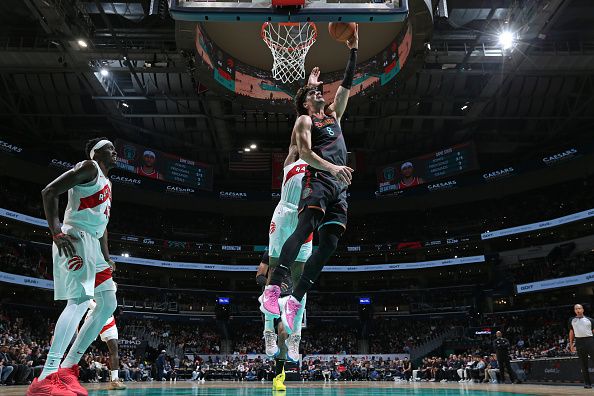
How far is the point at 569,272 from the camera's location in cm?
2969

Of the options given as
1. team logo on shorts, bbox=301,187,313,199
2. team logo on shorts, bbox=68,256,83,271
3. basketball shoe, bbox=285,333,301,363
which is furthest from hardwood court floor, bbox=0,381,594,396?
team logo on shorts, bbox=301,187,313,199

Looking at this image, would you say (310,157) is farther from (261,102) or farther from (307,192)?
(261,102)

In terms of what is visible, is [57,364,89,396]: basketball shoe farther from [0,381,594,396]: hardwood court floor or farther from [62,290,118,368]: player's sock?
[0,381,594,396]: hardwood court floor

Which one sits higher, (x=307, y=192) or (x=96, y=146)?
(x=96, y=146)

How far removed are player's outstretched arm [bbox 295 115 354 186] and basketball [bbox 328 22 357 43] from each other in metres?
1.67

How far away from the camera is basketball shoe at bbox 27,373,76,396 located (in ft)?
10.8

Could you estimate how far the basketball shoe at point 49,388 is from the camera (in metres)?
3.28

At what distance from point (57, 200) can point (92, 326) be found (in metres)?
1.17

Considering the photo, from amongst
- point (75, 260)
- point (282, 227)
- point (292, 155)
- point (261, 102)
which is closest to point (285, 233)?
point (282, 227)

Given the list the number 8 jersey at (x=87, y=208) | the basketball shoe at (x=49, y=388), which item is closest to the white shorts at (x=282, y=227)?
the number 8 jersey at (x=87, y=208)

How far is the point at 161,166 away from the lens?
2841cm

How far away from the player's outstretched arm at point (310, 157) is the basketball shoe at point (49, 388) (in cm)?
253

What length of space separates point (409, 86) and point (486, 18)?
17.4ft

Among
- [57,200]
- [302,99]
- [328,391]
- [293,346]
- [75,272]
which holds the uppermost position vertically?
[302,99]
